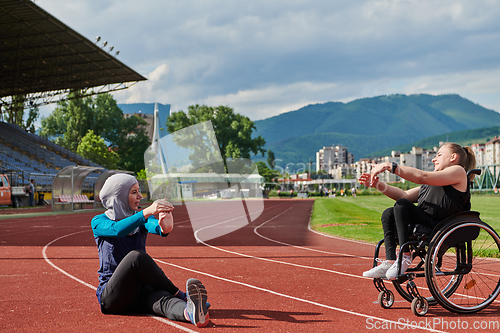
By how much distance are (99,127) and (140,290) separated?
79613 millimetres

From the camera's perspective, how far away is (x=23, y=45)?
35844mm

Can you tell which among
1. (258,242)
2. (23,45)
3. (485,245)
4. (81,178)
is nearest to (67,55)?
(23,45)

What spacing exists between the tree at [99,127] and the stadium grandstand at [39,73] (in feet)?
71.3

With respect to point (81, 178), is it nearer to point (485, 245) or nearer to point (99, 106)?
point (485, 245)

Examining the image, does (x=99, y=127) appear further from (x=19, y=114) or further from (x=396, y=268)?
(x=396, y=268)

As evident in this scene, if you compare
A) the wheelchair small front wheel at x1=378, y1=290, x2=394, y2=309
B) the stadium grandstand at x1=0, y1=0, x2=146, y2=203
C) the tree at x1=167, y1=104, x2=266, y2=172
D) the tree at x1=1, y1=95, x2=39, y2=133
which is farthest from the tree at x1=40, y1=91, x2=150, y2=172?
the wheelchair small front wheel at x1=378, y1=290, x2=394, y2=309

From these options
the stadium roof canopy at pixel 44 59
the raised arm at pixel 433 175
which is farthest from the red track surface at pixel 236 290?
the stadium roof canopy at pixel 44 59

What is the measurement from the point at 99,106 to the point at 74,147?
10.3 meters

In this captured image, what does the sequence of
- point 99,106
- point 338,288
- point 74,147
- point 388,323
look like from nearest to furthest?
point 388,323 → point 338,288 → point 74,147 → point 99,106

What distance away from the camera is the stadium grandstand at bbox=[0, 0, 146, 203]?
31859 mm

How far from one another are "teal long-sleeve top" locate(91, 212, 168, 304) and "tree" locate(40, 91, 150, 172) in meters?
73.6

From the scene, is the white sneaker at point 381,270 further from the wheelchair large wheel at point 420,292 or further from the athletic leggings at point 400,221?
the wheelchair large wheel at point 420,292

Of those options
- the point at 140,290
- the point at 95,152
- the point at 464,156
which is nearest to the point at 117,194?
the point at 140,290

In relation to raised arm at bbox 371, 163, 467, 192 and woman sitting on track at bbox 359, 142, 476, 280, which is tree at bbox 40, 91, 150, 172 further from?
raised arm at bbox 371, 163, 467, 192
